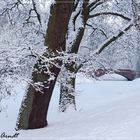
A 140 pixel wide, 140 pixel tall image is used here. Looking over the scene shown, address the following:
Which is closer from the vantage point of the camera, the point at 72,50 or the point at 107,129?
the point at 107,129

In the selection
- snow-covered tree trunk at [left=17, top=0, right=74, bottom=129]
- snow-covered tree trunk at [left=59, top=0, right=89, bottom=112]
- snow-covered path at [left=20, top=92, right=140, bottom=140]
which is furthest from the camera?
snow-covered tree trunk at [left=59, top=0, right=89, bottom=112]

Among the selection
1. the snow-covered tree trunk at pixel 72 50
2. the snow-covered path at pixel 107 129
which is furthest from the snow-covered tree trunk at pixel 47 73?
the snow-covered tree trunk at pixel 72 50

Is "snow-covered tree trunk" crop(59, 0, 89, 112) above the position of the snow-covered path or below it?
above

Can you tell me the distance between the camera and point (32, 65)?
11141 millimetres

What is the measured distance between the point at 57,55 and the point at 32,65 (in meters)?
1.44

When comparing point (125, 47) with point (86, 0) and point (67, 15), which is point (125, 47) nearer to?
point (86, 0)

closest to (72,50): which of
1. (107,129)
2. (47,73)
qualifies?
(47,73)

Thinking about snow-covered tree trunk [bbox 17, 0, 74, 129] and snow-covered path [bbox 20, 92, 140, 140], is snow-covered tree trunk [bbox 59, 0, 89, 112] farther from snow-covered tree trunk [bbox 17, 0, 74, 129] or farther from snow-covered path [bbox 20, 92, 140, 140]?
snow-covered path [bbox 20, 92, 140, 140]

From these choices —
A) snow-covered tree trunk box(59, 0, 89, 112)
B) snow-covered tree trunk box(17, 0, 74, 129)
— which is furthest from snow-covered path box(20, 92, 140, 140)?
snow-covered tree trunk box(59, 0, 89, 112)

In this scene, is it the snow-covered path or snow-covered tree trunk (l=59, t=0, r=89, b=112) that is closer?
the snow-covered path

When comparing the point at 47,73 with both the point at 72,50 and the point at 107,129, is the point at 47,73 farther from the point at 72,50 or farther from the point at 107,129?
the point at 72,50

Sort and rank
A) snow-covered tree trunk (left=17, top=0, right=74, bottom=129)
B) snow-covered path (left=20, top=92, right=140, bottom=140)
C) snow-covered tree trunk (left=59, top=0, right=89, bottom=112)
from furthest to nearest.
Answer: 1. snow-covered tree trunk (left=59, top=0, right=89, bottom=112)
2. snow-covered tree trunk (left=17, top=0, right=74, bottom=129)
3. snow-covered path (left=20, top=92, right=140, bottom=140)

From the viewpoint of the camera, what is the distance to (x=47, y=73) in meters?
9.98

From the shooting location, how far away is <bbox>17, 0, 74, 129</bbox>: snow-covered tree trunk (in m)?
9.99
